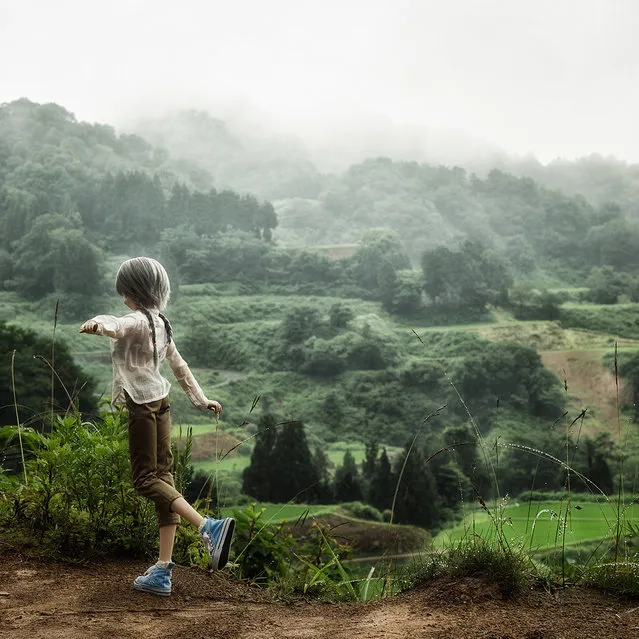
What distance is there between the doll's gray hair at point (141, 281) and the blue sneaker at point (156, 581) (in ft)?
2.84

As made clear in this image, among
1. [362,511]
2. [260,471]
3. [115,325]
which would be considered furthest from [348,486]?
[115,325]

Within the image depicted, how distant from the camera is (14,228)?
54.2ft

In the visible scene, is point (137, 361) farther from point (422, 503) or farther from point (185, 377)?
point (422, 503)

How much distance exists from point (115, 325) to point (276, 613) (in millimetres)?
1034

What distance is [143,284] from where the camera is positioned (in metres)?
2.46

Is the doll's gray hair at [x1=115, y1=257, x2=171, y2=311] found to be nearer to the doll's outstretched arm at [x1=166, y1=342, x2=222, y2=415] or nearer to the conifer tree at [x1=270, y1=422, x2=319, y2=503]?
the doll's outstretched arm at [x1=166, y1=342, x2=222, y2=415]

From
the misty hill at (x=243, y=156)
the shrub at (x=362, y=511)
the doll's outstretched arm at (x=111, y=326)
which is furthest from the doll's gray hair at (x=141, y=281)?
the misty hill at (x=243, y=156)

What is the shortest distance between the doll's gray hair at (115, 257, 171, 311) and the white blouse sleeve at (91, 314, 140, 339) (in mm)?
86

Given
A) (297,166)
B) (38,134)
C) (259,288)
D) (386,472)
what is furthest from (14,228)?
(386,472)

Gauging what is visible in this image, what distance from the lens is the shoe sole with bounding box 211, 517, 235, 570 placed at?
7.50ft

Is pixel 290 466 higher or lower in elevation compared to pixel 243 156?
lower

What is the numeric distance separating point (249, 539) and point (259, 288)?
50.2ft

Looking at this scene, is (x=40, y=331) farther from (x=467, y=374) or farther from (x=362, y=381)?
(x=467, y=374)

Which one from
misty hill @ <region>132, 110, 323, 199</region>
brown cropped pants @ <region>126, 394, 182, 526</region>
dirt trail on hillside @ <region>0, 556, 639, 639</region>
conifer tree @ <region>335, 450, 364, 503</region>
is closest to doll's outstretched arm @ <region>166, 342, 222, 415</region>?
brown cropped pants @ <region>126, 394, 182, 526</region>
